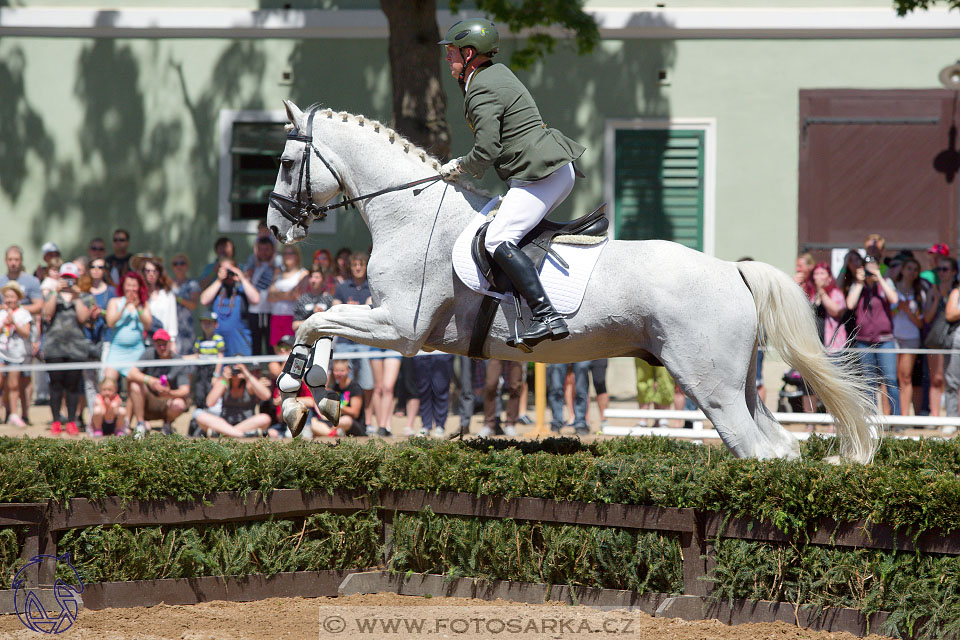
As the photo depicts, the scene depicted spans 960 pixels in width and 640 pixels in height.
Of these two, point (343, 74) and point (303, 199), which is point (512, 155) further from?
point (343, 74)

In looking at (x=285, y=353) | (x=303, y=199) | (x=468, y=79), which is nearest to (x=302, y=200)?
(x=303, y=199)

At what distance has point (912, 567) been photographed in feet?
16.4

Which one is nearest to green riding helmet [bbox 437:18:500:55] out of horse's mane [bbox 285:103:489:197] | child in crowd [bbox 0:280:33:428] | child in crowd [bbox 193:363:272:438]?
horse's mane [bbox 285:103:489:197]

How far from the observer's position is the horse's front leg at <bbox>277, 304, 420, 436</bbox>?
588 centimetres

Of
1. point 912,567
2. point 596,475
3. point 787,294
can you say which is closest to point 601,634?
point 596,475

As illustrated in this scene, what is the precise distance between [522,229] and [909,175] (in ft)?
35.2

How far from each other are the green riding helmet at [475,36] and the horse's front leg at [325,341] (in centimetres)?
153

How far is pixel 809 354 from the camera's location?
19.6 feet

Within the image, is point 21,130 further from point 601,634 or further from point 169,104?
point 601,634

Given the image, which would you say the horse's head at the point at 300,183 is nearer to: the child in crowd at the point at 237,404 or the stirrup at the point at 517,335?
the stirrup at the point at 517,335

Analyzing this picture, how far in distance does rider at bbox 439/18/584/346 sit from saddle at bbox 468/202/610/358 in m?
0.07

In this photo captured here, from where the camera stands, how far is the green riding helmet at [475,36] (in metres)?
5.87

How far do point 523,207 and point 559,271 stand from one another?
40 centimetres

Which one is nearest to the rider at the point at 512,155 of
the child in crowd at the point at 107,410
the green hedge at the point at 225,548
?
the green hedge at the point at 225,548
